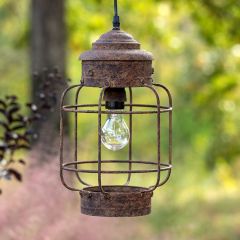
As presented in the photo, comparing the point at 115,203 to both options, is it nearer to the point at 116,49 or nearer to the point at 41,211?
the point at 116,49

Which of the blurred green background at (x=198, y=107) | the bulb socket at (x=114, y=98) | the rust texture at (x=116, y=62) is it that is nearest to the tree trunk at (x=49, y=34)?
the blurred green background at (x=198, y=107)

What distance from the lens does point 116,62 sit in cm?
384

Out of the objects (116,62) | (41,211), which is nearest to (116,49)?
(116,62)

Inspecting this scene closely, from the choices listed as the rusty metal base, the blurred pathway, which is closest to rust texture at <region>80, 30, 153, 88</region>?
the rusty metal base

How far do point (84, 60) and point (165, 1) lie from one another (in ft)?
27.6

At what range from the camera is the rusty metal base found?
3.90 meters

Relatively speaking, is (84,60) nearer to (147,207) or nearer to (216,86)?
(147,207)

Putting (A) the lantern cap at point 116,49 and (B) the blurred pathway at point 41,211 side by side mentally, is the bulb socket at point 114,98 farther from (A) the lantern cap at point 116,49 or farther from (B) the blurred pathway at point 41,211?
(B) the blurred pathway at point 41,211

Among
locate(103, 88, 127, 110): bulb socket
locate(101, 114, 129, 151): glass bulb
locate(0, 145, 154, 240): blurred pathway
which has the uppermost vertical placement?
locate(103, 88, 127, 110): bulb socket

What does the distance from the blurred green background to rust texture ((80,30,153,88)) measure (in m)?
4.37

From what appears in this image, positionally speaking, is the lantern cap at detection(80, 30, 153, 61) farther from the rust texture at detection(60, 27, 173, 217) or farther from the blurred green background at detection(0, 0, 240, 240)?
the blurred green background at detection(0, 0, 240, 240)

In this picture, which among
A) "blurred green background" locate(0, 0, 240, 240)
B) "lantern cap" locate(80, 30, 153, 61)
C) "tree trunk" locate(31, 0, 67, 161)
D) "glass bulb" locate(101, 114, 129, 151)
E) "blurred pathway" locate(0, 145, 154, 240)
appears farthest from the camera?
"blurred green background" locate(0, 0, 240, 240)

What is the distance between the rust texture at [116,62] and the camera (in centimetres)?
384

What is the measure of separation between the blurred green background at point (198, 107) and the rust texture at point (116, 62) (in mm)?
4373
